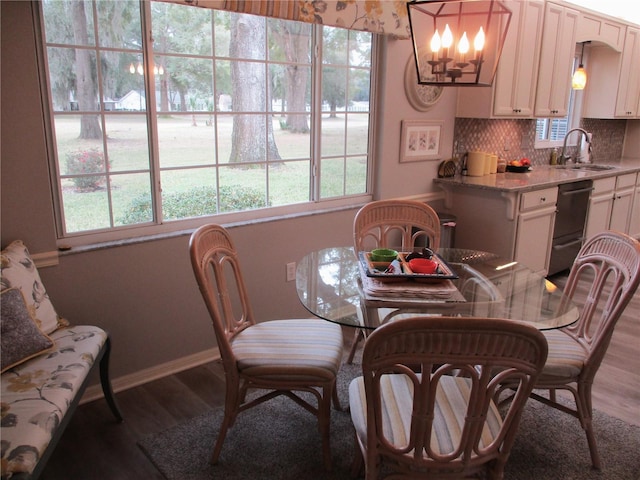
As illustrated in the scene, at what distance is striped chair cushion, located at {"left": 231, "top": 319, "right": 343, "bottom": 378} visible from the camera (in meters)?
1.92

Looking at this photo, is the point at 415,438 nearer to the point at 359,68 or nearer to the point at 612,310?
the point at 612,310

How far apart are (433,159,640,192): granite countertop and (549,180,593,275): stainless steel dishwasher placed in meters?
0.09

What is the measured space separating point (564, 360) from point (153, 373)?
77.6 inches

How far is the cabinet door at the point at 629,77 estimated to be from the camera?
5228 mm

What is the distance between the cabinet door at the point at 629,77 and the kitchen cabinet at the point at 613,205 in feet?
2.78

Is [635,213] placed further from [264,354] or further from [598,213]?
[264,354]

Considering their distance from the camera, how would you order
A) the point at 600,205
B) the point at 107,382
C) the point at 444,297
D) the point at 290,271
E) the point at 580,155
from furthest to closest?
the point at 580,155, the point at 600,205, the point at 290,271, the point at 107,382, the point at 444,297

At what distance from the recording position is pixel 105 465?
2.06m

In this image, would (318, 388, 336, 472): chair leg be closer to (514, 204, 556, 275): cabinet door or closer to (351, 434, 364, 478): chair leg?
(351, 434, 364, 478): chair leg

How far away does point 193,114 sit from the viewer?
2.69m

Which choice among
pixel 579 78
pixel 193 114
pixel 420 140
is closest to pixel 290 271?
pixel 193 114

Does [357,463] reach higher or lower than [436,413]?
lower

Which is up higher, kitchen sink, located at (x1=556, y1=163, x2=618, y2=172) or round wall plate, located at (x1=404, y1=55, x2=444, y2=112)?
round wall plate, located at (x1=404, y1=55, x2=444, y2=112)

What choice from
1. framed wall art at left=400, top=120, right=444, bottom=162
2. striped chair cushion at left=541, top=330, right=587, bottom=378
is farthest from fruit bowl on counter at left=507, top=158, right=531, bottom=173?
striped chair cushion at left=541, top=330, right=587, bottom=378
